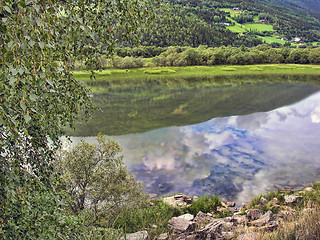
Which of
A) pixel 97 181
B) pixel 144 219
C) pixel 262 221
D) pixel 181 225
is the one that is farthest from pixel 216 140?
pixel 97 181

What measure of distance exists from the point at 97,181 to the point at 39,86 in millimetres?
8381

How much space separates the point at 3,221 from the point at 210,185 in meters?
14.1

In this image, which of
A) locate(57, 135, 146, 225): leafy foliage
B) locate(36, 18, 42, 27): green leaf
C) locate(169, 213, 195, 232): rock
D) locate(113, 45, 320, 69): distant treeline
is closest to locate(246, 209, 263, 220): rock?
locate(169, 213, 195, 232): rock

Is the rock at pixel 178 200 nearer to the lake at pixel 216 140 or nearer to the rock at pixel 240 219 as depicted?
the lake at pixel 216 140

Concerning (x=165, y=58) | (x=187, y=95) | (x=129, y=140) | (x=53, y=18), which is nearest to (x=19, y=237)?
(x=53, y=18)

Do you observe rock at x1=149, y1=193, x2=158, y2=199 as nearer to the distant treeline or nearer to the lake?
the lake

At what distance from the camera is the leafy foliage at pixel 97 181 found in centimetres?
1080

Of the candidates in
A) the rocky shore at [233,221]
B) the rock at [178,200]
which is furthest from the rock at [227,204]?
the rock at [178,200]

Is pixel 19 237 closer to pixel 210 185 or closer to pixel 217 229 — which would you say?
pixel 217 229

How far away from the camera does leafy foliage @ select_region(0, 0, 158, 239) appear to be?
2902 mm

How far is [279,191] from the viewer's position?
49.9 ft

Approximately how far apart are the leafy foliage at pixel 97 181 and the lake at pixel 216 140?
439cm

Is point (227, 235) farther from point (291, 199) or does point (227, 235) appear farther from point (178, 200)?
point (291, 199)

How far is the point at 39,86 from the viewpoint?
346cm
